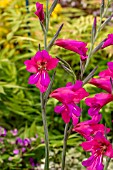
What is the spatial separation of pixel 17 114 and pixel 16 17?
0.92 m

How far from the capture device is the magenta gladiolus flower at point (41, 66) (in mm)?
2074

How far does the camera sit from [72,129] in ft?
7.54

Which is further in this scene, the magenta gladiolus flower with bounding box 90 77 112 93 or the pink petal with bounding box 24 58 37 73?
the magenta gladiolus flower with bounding box 90 77 112 93

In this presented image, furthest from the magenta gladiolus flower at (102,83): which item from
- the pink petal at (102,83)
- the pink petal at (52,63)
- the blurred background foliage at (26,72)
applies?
the blurred background foliage at (26,72)

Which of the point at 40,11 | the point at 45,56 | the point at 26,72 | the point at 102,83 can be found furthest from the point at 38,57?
the point at 26,72

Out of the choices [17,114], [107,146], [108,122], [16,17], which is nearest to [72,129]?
[107,146]

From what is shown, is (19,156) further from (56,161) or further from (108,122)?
(108,122)

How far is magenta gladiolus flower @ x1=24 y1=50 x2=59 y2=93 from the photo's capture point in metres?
2.07

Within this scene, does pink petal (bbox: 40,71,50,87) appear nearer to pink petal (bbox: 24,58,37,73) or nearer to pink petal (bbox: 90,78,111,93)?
pink petal (bbox: 24,58,37,73)

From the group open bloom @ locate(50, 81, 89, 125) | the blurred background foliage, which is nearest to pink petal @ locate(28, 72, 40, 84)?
open bloom @ locate(50, 81, 89, 125)

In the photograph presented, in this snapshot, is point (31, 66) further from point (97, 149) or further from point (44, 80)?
point (97, 149)

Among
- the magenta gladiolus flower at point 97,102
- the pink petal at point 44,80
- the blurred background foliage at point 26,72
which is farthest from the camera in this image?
the blurred background foliage at point 26,72

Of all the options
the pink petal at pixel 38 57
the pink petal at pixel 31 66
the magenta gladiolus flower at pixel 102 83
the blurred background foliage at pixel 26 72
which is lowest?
the blurred background foliage at pixel 26 72

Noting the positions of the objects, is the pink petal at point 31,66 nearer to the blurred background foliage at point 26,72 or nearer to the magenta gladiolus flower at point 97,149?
the magenta gladiolus flower at point 97,149
